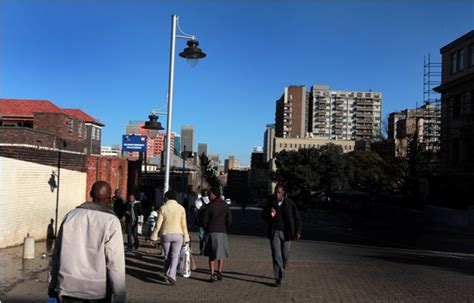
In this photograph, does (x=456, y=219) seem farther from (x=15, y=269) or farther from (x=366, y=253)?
(x=15, y=269)

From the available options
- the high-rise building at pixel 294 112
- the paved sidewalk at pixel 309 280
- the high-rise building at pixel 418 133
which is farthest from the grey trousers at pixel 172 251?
the high-rise building at pixel 294 112

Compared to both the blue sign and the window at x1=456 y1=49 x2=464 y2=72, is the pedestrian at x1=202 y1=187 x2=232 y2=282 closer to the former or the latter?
the blue sign

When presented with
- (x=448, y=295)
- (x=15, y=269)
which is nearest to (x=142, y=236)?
(x=15, y=269)

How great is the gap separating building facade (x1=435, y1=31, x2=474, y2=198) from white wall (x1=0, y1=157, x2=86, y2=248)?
125ft

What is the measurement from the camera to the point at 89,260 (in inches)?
173

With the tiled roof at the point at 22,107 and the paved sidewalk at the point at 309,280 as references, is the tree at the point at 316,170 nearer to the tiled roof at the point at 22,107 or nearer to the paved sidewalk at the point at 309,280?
the tiled roof at the point at 22,107

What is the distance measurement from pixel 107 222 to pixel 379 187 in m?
75.3

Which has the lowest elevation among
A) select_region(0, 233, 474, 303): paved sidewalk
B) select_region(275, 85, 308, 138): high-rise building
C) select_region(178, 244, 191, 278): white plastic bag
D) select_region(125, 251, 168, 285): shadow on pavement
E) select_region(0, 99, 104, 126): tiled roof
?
select_region(125, 251, 168, 285): shadow on pavement

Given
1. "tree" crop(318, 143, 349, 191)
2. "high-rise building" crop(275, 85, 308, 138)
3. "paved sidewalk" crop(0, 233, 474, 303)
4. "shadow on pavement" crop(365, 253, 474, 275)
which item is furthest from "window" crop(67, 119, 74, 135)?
"high-rise building" crop(275, 85, 308, 138)

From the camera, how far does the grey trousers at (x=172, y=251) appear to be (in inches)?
388

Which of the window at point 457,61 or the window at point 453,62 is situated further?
the window at point 453,62

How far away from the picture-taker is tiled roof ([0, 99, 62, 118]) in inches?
2427

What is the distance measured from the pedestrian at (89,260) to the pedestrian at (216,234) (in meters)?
5.98

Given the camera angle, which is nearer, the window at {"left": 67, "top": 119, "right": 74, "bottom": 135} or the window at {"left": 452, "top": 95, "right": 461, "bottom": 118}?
the window at {"left": 452, "top": 95, "right": 461, "bottom": 118}
